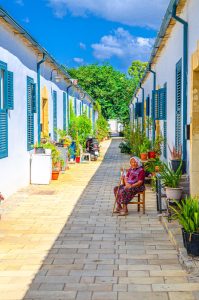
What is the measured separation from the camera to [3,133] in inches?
403

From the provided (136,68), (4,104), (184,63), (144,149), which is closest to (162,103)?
(144,149)

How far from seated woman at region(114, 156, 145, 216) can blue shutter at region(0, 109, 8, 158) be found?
8.42 ft

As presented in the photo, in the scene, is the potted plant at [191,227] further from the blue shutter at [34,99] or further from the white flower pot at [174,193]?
the blue shutter at [34,99]

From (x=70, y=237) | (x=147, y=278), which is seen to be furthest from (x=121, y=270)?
(x=70, y=237)

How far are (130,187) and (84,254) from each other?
9.48ft

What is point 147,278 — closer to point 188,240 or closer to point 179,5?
point 188,240

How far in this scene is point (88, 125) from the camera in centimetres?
2152

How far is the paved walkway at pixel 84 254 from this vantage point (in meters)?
4.81

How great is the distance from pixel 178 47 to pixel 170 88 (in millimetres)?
1920

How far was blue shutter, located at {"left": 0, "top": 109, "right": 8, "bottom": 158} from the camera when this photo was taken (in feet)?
33.1

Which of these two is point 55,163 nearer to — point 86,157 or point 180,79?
point 180,79

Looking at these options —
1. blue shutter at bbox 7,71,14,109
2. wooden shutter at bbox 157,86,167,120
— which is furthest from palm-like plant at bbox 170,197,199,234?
wooden shutter at bbox 157,86,167,120

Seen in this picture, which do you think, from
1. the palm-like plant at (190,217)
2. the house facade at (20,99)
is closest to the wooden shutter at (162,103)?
the house facade at (20,99)

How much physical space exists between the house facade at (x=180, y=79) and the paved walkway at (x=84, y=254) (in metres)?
1.30
